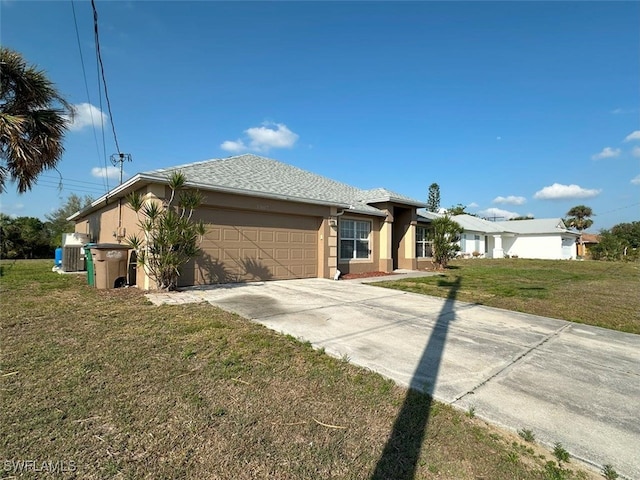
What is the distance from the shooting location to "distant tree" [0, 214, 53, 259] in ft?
87.2

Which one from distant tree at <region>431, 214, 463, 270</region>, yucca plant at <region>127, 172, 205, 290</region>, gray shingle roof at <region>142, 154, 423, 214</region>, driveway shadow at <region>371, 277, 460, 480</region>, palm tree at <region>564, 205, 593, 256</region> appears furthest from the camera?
palm tree at <region>564, 205, 593, 256</region>

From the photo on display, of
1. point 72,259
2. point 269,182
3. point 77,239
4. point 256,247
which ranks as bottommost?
point 72,259

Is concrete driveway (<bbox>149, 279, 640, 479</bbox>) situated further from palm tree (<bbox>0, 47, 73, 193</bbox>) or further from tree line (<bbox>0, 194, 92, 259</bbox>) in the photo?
tree line (<bbox>0, 194, 92, 259</bbox>)

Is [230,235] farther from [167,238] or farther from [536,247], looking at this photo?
[536,247]

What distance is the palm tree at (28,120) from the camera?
9.18m

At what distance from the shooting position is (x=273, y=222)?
36.0 feet

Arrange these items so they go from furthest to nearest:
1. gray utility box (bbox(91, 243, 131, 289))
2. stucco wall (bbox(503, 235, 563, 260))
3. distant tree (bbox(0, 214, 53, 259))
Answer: stucco wall (bbox(503, 235, 563, 260)) → distant tree (bbox(0, 214, 53, 259)) → gray utility box (bbox(91, 243, 131, 289))

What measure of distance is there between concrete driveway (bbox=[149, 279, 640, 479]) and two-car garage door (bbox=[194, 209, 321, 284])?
176 centimetres

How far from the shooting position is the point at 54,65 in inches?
392

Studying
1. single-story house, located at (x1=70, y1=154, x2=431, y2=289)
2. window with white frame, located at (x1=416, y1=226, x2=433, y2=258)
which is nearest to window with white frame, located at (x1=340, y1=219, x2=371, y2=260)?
single-story house, located at (x1=70, y1=154, x2=431, y2=289)

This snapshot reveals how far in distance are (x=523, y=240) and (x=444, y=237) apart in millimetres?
Result: 26256

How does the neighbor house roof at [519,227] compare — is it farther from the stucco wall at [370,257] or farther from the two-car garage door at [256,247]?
the two-car garage door at [256,247]

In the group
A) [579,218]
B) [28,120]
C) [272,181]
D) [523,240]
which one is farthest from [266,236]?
[579,218]

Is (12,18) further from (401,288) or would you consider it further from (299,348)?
(401,288)
